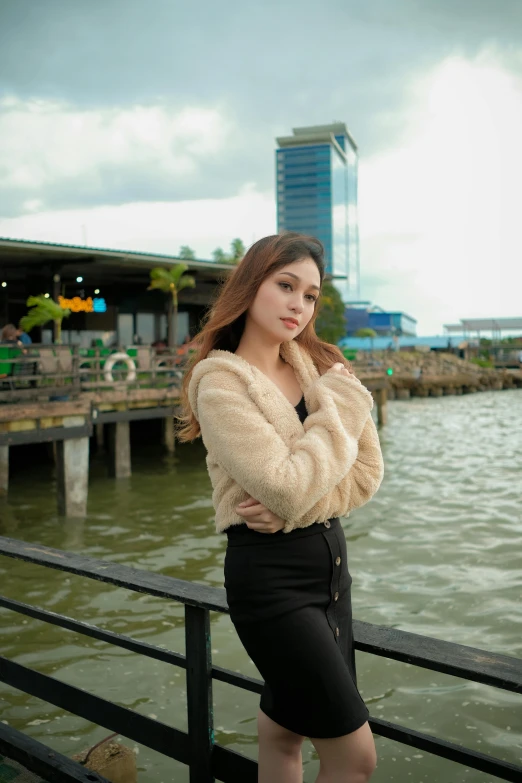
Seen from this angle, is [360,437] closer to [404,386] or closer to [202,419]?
[202,419]

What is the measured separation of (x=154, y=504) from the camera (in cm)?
1436

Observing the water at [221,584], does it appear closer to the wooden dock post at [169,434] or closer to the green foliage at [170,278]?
the wooden dock post at [169,434]

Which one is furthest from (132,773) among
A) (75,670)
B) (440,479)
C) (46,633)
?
(440,479)

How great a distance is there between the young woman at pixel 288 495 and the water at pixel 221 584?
3.72 m

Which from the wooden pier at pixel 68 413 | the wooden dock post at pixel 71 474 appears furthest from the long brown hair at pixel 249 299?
the wooden dock post at pixel 71 474

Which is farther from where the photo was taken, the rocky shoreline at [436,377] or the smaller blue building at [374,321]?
the smaller blue building at [374,321]

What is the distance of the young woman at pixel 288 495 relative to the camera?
1916 millimetres

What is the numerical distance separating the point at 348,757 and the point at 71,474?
38.0ft

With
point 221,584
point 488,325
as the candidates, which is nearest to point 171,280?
point 221,584

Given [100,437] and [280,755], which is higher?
[280,755]

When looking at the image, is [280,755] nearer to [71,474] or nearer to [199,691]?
[199,691]

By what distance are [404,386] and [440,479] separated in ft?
112

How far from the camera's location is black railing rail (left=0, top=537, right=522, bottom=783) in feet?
6.07

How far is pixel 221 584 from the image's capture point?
9477mm
